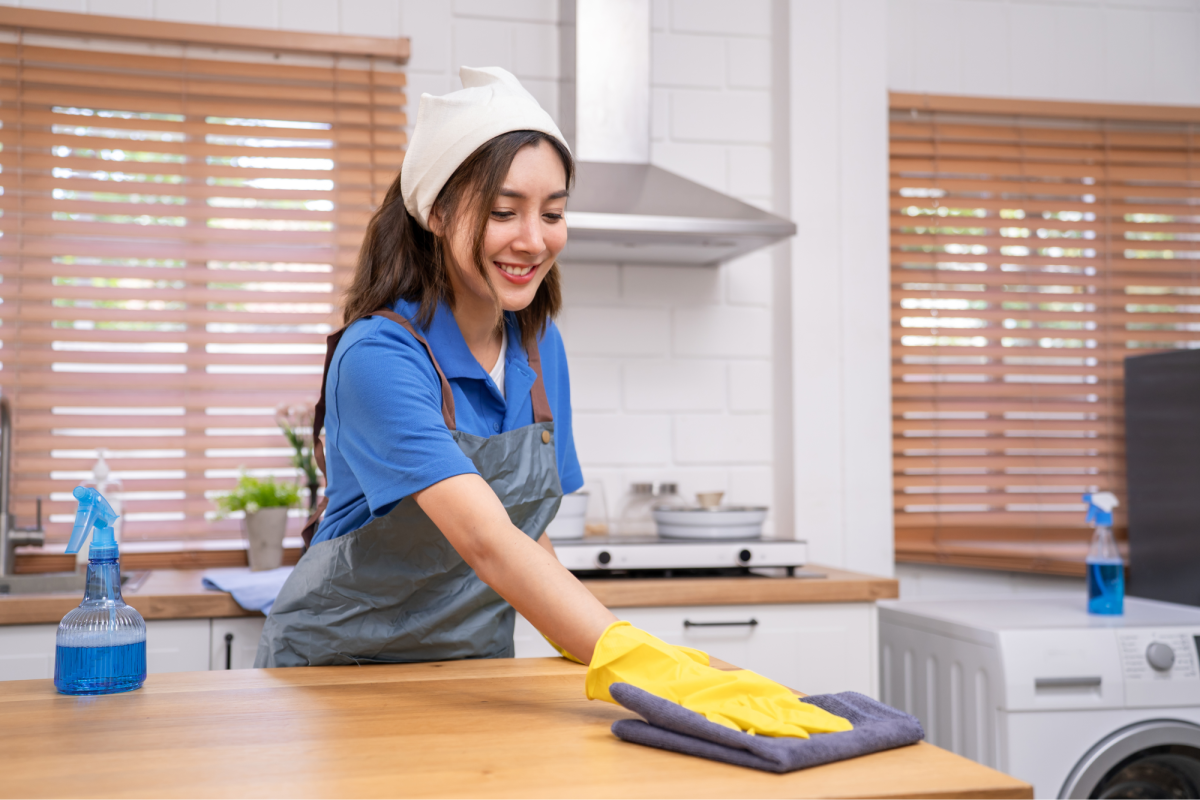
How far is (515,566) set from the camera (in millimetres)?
1026

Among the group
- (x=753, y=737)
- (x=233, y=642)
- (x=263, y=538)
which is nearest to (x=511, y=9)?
(x=263, y=538)

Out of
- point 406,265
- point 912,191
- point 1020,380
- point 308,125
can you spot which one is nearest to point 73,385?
point 308,125

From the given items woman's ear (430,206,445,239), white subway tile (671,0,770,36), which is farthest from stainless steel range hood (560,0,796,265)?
woman's ear (430,206,445,239)

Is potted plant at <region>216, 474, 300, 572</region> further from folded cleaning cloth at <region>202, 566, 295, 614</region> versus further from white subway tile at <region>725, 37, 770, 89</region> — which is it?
white subway tile at <region>725, 37, 770, 89</region>

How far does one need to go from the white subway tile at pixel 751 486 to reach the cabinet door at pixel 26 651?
1638 millimetres

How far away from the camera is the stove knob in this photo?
206 centimetres

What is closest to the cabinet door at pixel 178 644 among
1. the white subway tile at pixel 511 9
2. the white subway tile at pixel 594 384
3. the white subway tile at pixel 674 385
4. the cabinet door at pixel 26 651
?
the cabinet door at pixel 26 651

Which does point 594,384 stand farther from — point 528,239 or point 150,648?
point 528,239

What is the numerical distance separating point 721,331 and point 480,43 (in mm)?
1003

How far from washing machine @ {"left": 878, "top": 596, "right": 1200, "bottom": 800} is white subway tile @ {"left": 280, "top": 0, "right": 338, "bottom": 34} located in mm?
2136

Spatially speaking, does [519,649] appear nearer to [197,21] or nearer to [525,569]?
[525,569]

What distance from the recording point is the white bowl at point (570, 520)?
2.29m

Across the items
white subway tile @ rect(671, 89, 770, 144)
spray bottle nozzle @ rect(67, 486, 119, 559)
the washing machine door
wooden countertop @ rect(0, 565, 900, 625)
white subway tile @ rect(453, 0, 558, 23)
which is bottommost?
the washing machine door

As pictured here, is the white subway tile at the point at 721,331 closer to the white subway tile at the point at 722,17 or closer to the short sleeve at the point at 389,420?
the white subway tile at the point at 722,17
